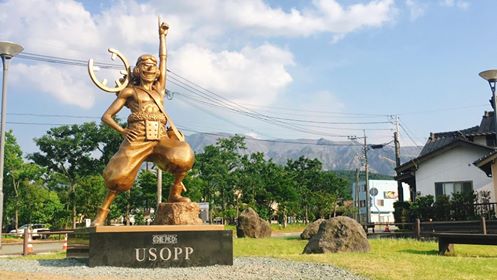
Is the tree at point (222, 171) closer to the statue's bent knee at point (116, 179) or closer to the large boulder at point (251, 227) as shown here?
the large boulder at point (251, 227)

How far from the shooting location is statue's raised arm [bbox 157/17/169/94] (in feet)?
35.1

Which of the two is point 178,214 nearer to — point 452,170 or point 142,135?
point 142,135

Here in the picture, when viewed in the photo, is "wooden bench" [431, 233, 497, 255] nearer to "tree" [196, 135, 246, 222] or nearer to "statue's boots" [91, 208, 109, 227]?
"statue's boots" [91, 208, 109, 227]

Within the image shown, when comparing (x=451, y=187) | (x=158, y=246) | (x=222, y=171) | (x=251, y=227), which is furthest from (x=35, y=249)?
(x=222, y=171)

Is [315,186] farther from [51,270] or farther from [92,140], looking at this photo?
[51,270]

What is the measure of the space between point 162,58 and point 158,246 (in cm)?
408

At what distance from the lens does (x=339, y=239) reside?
542 inches

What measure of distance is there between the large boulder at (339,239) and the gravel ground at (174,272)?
13.5 feet

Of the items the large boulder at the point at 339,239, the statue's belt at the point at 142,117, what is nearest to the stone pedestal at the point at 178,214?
the statue's belt at the point at 142,117

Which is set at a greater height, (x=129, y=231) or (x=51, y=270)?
(x=129, y=231)

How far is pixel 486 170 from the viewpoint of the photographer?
2227 centimetres

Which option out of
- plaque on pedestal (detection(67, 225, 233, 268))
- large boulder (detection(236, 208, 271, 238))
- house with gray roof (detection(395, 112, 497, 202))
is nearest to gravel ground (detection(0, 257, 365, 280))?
plaque on pedestal (detection(67, 225, 233, 268))

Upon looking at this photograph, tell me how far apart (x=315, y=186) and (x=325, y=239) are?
44.4 meters

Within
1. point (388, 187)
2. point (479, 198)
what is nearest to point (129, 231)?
point (479, 198)
